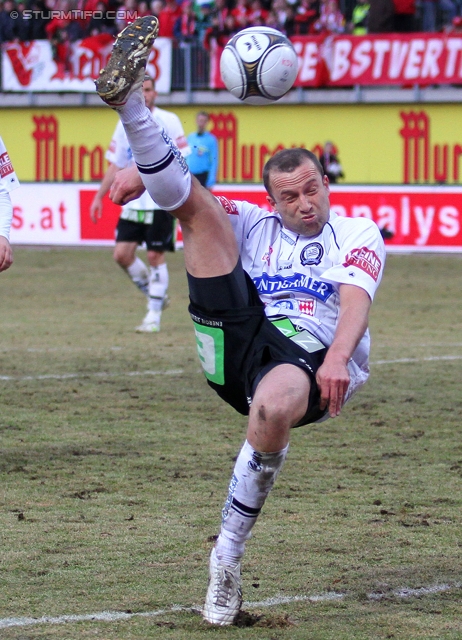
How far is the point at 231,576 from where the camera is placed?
12.6ft

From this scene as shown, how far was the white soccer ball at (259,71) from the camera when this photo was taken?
5180 mm

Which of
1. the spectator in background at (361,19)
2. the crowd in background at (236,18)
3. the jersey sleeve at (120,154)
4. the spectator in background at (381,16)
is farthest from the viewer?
the spectator in background at (361,19)

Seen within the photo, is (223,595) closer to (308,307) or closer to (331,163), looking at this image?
(308,307)

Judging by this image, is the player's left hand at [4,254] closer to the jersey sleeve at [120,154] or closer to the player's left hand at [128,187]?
the player's left hand at [128,187]

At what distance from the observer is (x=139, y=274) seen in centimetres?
1160

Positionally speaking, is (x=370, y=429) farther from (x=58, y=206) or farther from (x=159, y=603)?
(x=58, y=206)

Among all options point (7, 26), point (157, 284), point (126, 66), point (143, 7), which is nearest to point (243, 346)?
point (126, 66)

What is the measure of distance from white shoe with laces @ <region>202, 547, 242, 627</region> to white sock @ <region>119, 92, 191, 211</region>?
49.5 inches

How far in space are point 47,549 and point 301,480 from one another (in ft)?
5.60

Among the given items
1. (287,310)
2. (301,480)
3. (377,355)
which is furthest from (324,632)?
(377,355)

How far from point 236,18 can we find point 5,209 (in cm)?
1975

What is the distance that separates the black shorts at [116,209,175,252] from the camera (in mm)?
11266

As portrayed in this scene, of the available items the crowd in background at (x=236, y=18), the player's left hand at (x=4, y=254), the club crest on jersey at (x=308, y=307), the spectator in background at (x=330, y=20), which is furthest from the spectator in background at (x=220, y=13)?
the club crest on jersey at (x=308, y=307)

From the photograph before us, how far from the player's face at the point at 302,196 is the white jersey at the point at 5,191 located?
2.26m
